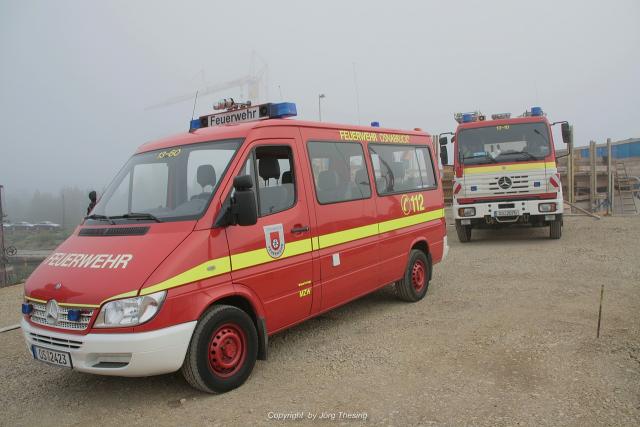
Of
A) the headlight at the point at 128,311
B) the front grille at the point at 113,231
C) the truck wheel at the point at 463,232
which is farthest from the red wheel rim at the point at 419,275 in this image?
the truck wheel at the point at 463,232

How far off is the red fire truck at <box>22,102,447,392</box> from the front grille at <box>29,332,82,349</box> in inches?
0.5

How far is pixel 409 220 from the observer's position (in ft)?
20.9

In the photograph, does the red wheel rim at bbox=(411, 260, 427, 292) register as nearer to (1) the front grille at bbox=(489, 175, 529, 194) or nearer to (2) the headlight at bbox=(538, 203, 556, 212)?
(1) the front grille at bbox=(489, 175, 529, 194)

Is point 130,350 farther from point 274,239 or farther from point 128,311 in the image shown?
point 274,239

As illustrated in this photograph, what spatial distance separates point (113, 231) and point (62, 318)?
778 millimetres

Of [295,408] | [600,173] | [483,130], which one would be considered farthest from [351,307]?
[600,173]

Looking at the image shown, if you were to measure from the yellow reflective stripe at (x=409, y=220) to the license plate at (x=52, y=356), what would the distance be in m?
3.46

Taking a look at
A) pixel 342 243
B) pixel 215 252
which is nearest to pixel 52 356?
pixel 215 252

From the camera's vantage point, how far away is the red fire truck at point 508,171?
34.7 feet

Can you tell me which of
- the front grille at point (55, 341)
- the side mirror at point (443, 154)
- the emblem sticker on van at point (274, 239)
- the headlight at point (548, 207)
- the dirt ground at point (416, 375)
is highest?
the side mirror at point (443, 154)

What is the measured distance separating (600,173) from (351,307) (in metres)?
17.1

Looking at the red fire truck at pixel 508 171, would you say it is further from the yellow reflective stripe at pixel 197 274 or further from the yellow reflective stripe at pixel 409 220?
the yellow reflective stripe at pixel 197 274

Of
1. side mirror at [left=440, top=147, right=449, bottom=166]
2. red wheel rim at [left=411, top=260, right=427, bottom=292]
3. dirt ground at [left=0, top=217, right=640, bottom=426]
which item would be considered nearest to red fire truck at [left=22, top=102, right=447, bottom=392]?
dirt ground at [left=0, top=217, right=640, bottom=426]

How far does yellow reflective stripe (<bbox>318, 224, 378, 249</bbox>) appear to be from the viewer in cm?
491
